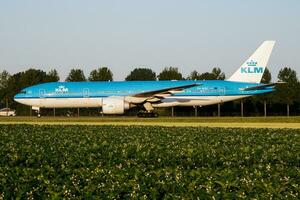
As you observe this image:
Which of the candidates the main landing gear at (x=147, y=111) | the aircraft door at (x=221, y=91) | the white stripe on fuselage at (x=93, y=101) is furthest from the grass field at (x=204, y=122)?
the aircraft door at (x=221, y=91)

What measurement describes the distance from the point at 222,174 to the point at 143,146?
28.3ft

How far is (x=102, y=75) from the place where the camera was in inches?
4178

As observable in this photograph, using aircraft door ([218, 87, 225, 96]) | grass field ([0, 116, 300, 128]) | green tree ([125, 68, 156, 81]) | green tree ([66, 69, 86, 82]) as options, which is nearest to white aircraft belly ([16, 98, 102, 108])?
grass field ([0, 116, 300, 128])

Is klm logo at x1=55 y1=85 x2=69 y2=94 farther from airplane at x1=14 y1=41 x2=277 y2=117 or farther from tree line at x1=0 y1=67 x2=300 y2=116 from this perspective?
tree line at x1=0 y1=67 x2=300 y2=116

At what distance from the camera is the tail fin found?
6425 cm

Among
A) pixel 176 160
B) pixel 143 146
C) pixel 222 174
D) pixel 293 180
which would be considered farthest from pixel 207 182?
pixel 143 146

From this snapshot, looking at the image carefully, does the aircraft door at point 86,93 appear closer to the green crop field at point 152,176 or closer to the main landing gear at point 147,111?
the main landing gear at point 147,111

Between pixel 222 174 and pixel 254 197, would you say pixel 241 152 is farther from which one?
pixel 254 197

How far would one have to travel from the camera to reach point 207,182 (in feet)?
34.5

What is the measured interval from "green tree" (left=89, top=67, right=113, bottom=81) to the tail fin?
147 ft

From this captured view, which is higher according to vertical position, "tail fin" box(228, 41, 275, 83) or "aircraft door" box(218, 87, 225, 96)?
"tail fin" box(228, 41, 275, 83)

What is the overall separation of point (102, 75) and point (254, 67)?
47375mm

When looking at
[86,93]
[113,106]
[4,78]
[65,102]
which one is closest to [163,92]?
[113,106]

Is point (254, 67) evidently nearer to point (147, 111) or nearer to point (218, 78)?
point (147, 111)
